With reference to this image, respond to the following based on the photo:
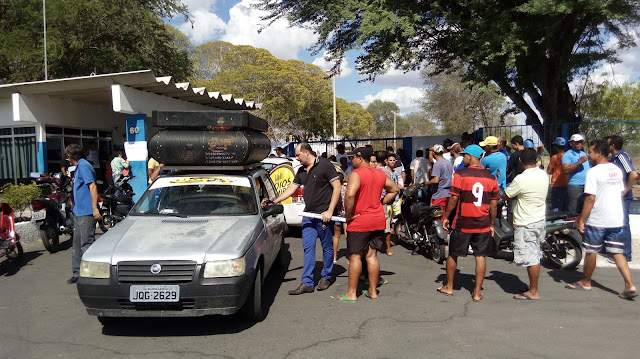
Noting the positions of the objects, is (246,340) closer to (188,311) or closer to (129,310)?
(188,311)

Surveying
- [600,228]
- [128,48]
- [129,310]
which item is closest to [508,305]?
[600,228]

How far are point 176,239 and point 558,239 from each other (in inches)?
215

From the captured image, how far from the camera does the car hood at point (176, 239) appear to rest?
4.22 meters

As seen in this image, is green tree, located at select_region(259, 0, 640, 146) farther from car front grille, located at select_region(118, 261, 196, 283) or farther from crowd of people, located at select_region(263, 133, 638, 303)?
car front grille, located at select_region(118, 261, 196, 283)

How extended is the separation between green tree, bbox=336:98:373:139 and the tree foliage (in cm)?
644

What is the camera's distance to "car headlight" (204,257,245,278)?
4172 mm

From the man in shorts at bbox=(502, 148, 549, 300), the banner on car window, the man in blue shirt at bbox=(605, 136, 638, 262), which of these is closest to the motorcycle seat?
the man in blue shirt at bbox=(605, 136, 638, 262)

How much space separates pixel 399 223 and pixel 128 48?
14.7 meters

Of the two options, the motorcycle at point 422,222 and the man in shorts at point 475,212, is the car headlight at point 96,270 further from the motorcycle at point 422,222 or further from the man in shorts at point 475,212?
the motorcycle at point 422,222

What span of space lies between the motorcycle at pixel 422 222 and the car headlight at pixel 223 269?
382cm

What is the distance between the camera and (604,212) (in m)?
5.52

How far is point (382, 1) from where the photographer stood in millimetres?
11797

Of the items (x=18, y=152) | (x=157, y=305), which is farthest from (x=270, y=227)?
(x=18, y=152)

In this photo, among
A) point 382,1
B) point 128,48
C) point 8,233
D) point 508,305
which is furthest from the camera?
point 128,48
